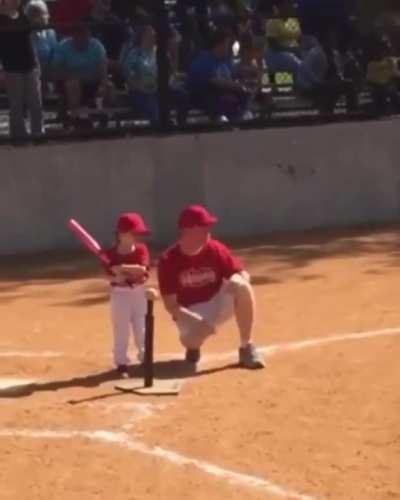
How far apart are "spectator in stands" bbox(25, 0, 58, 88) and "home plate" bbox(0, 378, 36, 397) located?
6118 mm

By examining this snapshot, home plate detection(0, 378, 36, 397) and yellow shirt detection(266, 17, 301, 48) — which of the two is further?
yellow shirt detection(266, 17, 301, 48)

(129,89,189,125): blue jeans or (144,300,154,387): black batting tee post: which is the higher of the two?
(129,89,189,125): blue jeans

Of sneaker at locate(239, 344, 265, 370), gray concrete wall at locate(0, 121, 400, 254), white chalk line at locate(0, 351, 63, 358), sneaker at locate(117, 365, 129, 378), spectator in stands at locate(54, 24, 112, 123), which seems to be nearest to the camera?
sneaker at locate(117, 365, 129, 378)

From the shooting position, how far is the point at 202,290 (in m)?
9.58

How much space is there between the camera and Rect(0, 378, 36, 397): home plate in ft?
29.3

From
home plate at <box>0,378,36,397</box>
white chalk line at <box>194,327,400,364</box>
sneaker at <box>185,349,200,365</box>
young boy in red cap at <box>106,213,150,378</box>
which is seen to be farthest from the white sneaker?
home plate at <box>0,378,36,397</box>

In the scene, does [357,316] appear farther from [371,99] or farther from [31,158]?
[371,99]

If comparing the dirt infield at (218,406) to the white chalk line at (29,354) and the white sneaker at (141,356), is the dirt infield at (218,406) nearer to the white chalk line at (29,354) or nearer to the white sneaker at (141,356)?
the white chalk line at (29,354)

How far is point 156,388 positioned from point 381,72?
801 centimetres

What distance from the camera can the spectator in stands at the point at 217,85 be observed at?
15.3 meters

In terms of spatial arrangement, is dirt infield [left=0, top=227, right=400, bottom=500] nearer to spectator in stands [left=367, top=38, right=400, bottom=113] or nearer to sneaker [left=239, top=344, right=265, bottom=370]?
sneaker [left=239, top=344, right=265, bottom=370]

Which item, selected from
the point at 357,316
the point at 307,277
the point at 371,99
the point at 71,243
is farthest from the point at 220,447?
the point at 371,99

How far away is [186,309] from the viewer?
954cm

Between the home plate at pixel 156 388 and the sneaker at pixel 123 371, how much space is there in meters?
0.19
